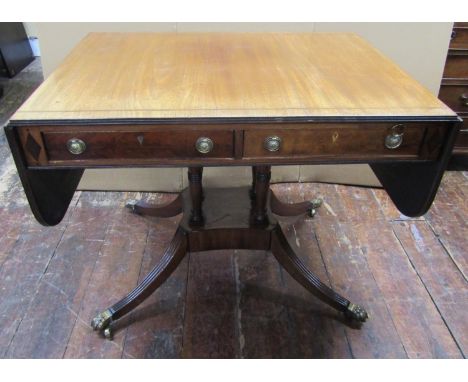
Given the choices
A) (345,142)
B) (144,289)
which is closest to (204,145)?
(345,142)

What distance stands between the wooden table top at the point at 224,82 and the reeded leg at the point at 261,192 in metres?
0.35

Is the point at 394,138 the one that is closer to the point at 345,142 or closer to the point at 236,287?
the point at 345,142

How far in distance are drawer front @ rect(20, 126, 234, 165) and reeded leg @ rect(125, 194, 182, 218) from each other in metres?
0.78

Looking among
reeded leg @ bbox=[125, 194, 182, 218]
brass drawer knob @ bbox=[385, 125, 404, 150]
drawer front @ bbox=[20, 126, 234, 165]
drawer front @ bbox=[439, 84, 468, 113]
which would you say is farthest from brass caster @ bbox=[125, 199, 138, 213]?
drawer front @ bbox=[439, 84, 468, 113]

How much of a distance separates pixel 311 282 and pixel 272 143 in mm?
642

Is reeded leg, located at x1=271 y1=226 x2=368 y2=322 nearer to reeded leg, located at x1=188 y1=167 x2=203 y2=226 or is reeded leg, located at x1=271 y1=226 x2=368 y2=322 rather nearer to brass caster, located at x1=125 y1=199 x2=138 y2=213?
reeded leg, located at x1=188 y1=167 x2=203 y2=226

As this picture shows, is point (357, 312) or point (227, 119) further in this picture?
point (357, 312)

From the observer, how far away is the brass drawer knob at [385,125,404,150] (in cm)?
87

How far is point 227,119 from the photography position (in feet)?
2.72

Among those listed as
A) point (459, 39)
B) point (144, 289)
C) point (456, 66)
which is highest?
point (459, 39)

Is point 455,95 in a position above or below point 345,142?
below

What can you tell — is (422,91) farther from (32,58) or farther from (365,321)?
(32,58)

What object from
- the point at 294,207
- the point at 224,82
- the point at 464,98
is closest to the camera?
the point at 224,82

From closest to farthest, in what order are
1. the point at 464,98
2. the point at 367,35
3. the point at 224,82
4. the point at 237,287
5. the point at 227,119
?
the point at 227,119 < the point at 224,82 < the point at 237,287 < the point at 367,35 < the point at 464,98
